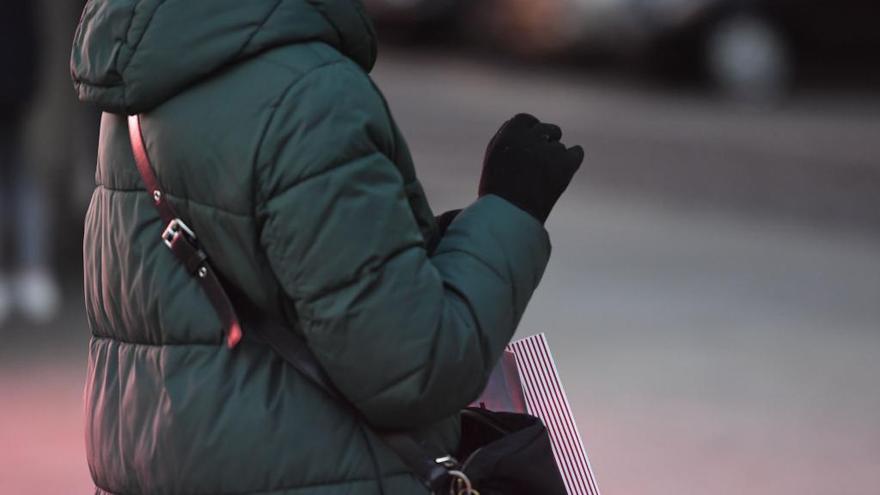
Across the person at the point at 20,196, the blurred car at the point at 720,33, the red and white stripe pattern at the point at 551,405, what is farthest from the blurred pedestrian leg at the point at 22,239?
the blurred car at the point at 720,33

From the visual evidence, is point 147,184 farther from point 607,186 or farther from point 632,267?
point 607,186

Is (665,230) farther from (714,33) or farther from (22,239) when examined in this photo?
(714,33)

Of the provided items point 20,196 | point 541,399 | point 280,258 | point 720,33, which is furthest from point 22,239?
point 720,33

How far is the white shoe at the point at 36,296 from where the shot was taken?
292 inches

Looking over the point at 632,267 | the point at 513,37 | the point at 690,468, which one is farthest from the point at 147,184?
the point at 513,37

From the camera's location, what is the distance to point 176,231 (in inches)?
91.0

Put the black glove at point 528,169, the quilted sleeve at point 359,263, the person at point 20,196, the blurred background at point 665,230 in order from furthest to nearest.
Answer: the person at point 20,196 < the blurred background at point 665,230 < the black glove at point 528,169 < the quilted sleeve at point 359,263

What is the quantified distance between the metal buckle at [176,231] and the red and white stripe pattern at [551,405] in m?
0.60

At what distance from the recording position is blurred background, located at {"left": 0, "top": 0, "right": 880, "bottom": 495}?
5789mm

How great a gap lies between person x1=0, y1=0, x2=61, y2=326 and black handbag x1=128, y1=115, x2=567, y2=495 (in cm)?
489

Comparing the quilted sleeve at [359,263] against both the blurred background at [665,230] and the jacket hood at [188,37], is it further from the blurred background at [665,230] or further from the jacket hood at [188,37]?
the blurred background at [665,230]

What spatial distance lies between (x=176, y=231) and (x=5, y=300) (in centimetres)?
→ 538

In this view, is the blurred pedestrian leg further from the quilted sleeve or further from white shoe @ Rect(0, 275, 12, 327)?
the quilted sleeve

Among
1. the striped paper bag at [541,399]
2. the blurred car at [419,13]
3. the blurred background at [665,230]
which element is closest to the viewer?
the striped paper bag at [541,399]
